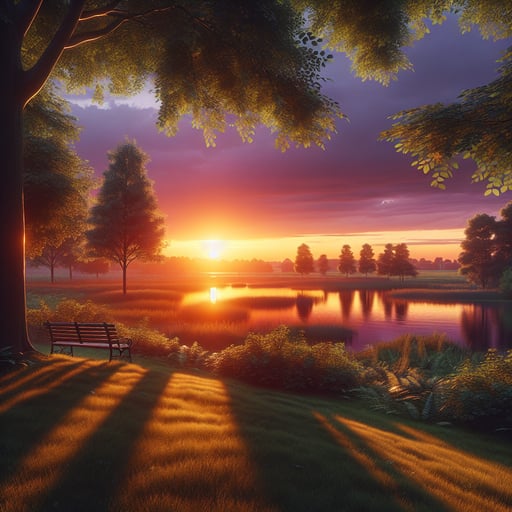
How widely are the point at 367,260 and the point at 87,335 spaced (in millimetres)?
110230

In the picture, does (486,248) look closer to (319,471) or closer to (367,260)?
(367,260)

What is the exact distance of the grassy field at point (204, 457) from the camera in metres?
3.87

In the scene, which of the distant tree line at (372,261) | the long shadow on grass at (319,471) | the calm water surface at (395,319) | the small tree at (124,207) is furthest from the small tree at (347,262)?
the long shadow on grass at (319,471)

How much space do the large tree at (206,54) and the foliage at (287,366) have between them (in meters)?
6.53

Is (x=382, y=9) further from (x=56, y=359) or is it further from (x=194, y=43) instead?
(x=56, y=359)

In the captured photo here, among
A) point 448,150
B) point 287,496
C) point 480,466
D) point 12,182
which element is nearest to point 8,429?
point 287,496

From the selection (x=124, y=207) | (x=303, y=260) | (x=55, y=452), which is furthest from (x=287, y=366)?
(x=303, y=260)

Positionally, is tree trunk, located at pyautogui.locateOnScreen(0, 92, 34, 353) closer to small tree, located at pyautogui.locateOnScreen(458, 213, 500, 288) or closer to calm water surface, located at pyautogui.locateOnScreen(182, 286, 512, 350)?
calm water surface, located at pyautogui.locateOnScreen(182, 286, 512, 350)

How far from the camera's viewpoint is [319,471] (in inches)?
187

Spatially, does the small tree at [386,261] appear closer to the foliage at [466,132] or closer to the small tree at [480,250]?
the small tree at [480,250]

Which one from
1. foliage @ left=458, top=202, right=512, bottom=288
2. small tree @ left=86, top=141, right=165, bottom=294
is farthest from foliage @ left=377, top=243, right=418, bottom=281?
small tree @ left=86, top=141, right=165, bottom=294

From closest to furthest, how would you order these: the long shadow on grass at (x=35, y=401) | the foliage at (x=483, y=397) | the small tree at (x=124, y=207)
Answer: the long shadow on grass at (x=35, y=401) → the foliage at (x=483, y=397) → the small tree at (x=124, y=207)

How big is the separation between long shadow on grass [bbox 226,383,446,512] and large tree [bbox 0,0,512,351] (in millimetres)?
6686

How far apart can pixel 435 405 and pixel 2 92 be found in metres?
13.9
